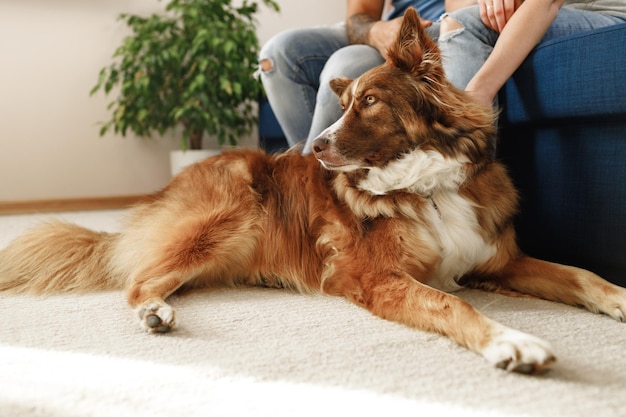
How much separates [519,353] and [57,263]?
4.76 feet

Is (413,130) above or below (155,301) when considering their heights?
above

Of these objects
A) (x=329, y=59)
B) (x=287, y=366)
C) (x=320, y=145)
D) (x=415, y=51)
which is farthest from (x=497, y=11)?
(x=287, y=366)

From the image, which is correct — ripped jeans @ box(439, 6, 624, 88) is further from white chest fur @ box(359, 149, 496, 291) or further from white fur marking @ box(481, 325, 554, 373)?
white fur marking @ box(481, 325, 554, 373)

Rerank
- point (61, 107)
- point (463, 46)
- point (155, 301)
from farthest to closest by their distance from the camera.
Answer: point (61, 107) < point (463, 46) < point (155, 301)

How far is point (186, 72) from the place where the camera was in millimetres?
3939

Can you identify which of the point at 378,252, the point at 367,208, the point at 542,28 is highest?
the point at 542,28

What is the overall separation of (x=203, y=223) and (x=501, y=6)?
4.14ft

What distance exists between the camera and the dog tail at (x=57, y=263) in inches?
66.2

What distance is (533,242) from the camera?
6.06 ft

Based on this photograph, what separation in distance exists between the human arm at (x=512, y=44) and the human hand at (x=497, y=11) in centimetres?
7

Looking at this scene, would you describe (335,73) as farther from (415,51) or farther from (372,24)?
(415,51)

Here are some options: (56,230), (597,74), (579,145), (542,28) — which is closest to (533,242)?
(579,145)

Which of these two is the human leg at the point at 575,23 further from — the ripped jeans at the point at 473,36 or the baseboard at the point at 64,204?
the baseboard at the point at 64,204

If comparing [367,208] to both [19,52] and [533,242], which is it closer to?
[533,242]
